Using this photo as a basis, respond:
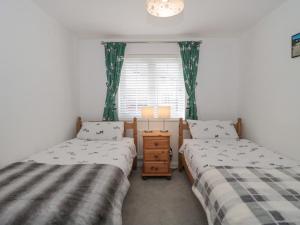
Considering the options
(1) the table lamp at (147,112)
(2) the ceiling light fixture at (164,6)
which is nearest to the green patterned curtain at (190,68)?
(1) the table lamp at (147,112)

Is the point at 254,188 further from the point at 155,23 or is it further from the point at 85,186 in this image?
the point at 155,23

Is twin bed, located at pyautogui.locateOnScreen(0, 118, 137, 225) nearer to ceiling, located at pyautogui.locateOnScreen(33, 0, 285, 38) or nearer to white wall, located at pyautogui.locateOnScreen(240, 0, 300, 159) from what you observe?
ceiling, located at pyautogui.locateOnScreen(33, 0, 285, 38)

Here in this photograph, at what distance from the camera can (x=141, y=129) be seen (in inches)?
135

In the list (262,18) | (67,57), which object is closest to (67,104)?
(67,57)

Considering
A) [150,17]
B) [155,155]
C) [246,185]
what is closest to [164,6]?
[150,17]

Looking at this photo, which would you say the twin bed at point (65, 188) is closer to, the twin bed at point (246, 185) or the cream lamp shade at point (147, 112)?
the twin bed at point (246, 185)

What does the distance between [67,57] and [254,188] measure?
2913 mm

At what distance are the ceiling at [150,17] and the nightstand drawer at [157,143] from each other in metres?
1.61

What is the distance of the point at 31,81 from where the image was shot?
217cm

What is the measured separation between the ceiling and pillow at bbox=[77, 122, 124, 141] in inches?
55.6

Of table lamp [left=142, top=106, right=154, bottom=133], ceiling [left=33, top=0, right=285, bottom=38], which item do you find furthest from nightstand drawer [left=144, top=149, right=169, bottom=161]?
ceiling [left=33, top=0, right=285, bottom=38]

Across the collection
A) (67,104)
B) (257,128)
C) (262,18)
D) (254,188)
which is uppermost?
(262,18)

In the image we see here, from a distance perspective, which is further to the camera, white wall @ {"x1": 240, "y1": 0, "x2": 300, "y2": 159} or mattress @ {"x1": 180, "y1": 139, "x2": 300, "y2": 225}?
white wall @ {"x1": 240, "y1": 0, "x2": 300, "y2": 159}

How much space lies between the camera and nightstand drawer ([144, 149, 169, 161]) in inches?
116
